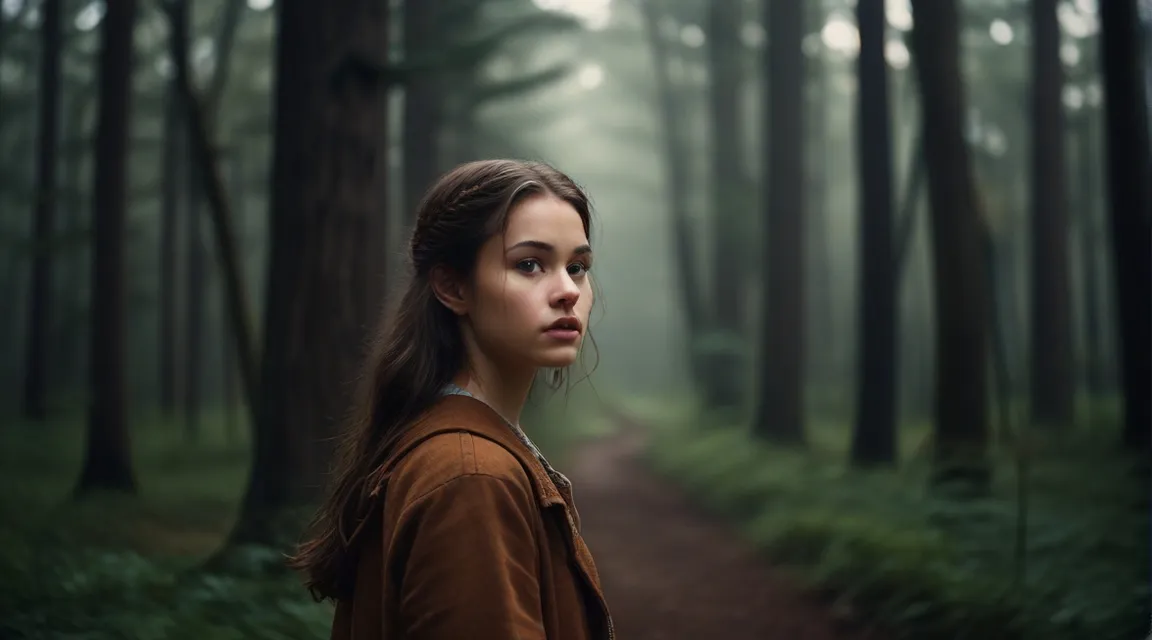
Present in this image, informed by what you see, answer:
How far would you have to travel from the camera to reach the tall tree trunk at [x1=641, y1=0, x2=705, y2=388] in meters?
19.1

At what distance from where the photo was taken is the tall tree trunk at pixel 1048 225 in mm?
12406

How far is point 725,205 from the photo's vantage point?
1569cm

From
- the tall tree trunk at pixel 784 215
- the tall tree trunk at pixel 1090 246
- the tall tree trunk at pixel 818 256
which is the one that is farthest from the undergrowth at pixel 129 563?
the tall tree trunk at pixel 818 256

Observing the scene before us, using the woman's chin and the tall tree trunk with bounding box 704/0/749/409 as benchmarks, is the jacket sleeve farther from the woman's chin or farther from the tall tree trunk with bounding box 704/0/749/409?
the tall tree trunk with bounding box 704/0/749/409

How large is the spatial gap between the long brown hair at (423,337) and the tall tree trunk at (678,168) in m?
15.8

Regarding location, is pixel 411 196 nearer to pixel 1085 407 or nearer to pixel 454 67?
pixel 454 67

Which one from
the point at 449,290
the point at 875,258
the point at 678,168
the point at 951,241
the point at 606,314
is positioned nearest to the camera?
the point at 449,290

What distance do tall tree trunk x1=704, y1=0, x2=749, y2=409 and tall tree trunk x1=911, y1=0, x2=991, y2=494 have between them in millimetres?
7715

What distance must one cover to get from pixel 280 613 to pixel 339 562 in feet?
10.1

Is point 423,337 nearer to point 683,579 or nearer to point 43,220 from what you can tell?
point 683,579

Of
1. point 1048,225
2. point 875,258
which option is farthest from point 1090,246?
point 875,258

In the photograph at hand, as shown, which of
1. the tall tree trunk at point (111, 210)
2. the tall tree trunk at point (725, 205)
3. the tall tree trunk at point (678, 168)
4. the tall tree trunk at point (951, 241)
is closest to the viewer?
the tall tree trunk at point (951, 241)

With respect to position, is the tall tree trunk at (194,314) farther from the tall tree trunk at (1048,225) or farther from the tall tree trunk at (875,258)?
the tall tree trunk at (1048,225)

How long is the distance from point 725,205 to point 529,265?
46.8 feet
